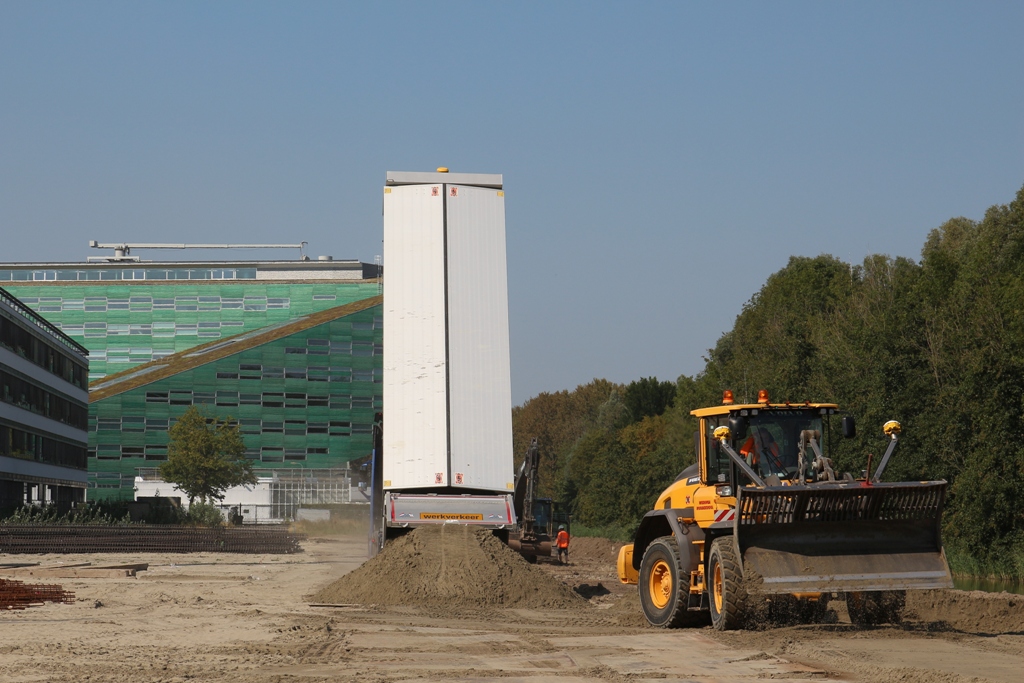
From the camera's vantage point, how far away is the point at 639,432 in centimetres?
9044

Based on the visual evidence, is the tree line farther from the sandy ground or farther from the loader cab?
the sandy ground

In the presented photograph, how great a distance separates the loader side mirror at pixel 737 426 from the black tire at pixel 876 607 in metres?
2.30

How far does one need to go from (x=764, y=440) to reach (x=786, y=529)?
63.2 inches

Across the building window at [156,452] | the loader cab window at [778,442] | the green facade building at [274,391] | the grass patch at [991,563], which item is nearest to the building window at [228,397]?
the green facade building at [274,391]

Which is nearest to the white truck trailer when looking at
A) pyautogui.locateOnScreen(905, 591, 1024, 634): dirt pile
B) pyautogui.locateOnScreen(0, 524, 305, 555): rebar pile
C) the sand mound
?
the sand mound

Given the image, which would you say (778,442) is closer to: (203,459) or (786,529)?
(786,529)

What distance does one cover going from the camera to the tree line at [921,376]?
35000 millimetres

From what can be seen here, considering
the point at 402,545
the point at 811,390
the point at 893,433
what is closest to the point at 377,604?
the point at 402,545

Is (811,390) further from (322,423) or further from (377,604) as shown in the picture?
(322,423)

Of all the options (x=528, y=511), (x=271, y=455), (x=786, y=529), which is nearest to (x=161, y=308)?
(x=271, y=455)

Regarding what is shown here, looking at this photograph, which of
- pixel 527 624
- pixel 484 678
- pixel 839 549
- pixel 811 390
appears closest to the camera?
pixel 484 678

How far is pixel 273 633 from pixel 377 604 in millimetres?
4283

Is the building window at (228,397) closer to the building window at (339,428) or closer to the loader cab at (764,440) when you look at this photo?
the building window at (339,428)

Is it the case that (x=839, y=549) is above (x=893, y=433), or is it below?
below
